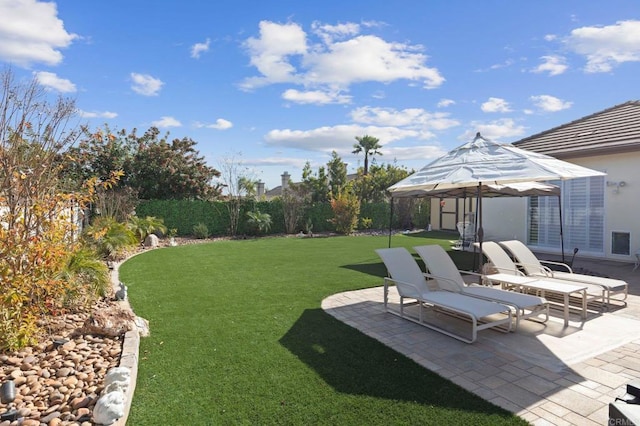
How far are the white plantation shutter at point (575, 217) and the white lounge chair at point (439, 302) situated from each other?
8270 mm

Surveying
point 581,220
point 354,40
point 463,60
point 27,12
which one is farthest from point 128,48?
point 581,220

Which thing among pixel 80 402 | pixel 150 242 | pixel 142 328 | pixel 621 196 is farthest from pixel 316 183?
pixel 80 402

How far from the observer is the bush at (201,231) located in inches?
764

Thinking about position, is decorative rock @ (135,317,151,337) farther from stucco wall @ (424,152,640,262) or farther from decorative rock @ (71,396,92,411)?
stucco wall @ (424,152,640,262)

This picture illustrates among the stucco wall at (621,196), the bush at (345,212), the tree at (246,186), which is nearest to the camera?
the stucco wall at (621,196)

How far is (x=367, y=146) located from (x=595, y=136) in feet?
84.2

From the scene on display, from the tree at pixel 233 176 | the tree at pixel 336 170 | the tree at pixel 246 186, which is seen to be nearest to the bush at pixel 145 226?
the tree at pixel 233 176

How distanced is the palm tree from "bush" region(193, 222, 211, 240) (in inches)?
826

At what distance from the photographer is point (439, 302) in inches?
213

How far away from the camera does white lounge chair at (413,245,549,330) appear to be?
5.42 meters

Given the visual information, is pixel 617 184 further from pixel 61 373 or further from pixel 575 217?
pixel 61 373

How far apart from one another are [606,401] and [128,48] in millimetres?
13776

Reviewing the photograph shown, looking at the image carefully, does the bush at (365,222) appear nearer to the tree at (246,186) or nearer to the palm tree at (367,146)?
the tree at (246,186)

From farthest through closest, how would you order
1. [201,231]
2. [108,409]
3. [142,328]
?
[201,231], [142,328], [108,409]
